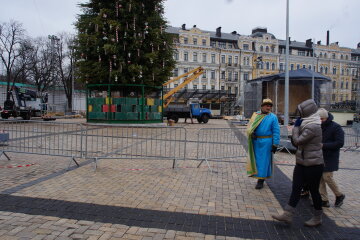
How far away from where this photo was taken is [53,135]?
7672mm

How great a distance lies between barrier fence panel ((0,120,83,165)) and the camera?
7535 millimetres

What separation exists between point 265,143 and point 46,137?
569 centimetres

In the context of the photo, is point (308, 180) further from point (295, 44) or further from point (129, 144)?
point (295, 44)

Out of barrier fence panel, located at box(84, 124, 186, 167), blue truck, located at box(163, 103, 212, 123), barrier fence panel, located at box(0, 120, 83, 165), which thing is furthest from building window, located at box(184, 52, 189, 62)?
barrier fence panel, located at box(0, 120, 83, 165)

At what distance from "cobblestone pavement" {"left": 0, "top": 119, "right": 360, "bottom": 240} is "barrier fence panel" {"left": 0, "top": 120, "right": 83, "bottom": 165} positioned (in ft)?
2.06

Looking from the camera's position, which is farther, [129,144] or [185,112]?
[185,112]

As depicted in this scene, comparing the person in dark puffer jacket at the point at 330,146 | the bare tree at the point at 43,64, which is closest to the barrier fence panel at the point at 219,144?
the person in dark puffer jacket at the point at 330,146

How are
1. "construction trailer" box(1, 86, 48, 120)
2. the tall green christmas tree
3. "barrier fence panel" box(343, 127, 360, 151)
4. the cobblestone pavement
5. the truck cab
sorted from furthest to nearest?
the truck cab < "construction trailer" box(1, 86, 48, 120) < the tall green christmas tree < "barrier fence panel" box(343, 127, 360, 151) < the cobblestone pavement

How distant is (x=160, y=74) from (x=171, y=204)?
1764 cm

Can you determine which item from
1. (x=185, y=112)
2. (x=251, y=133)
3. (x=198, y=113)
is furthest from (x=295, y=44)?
(x=251, y=133)

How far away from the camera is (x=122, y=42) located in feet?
65.5

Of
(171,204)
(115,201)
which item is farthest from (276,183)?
(115,201)

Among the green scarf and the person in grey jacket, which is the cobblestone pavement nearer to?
the person in grey jacket

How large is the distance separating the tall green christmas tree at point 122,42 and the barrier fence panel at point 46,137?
11.9m
